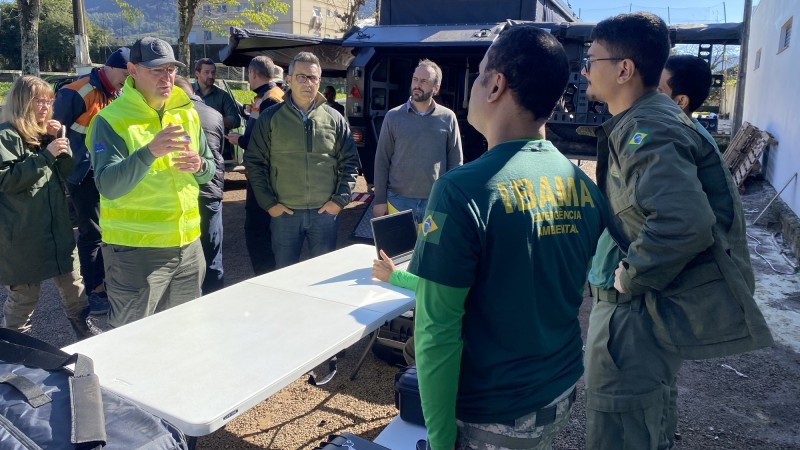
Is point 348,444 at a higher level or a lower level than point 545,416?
lower

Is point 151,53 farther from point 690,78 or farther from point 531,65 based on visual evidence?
point 690,78

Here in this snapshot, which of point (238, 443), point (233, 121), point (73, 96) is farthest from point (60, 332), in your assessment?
point (233, 121)

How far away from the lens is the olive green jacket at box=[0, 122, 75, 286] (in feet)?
10.9

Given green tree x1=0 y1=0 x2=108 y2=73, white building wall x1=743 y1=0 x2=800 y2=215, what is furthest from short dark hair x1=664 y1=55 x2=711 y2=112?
green tree x1=0 y1=0 x2=108 y2=73

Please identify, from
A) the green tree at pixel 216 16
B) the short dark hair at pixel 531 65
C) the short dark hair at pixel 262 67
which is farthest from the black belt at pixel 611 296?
the green tree at pixel 216 16

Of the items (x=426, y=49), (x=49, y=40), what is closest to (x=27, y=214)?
(x=426, y=49)

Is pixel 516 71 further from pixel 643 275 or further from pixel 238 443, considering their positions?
pixel 238 443

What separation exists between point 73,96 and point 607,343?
3.98m

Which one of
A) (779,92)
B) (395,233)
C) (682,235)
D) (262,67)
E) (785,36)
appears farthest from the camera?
(785,36)

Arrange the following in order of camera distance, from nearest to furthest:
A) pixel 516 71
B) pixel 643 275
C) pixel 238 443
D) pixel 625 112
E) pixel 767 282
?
pixel 516 71
pixel 643 275
pixel 625 112
pixel 238 443
pixel 767 282

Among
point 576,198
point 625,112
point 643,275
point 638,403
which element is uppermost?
point 625,112

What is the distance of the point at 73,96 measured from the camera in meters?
4.15

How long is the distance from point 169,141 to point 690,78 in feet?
8.21

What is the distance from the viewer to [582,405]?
3387mm
